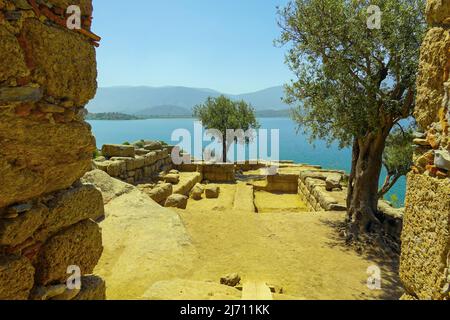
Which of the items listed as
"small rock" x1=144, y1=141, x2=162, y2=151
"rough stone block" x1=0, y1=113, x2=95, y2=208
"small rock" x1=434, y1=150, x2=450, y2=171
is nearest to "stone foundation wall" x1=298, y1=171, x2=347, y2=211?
"small rock" x1=434, y1=150, x2=450, y2=171

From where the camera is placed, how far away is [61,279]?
344cm

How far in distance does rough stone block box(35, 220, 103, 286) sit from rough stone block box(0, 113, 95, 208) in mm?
504

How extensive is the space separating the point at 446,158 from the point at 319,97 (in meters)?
6.86

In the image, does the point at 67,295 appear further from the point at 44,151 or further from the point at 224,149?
the point at 224,149

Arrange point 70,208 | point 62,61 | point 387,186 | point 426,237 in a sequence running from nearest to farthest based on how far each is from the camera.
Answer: point 62,61, point 70,208, point 426,237, point 387,186

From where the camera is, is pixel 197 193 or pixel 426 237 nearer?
pixel 426 237

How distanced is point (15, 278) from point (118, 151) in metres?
15.7

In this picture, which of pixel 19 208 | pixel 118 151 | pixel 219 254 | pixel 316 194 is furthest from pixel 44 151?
A: pixel 118 151

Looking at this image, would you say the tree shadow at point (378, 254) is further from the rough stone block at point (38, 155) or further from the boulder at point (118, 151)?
the boulder at point (118, 151)

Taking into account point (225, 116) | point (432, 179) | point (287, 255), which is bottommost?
point (287, 255)

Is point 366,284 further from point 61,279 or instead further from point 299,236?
point 61,279

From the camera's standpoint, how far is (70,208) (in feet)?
11.4

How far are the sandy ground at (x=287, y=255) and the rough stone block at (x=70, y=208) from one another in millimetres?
3770
